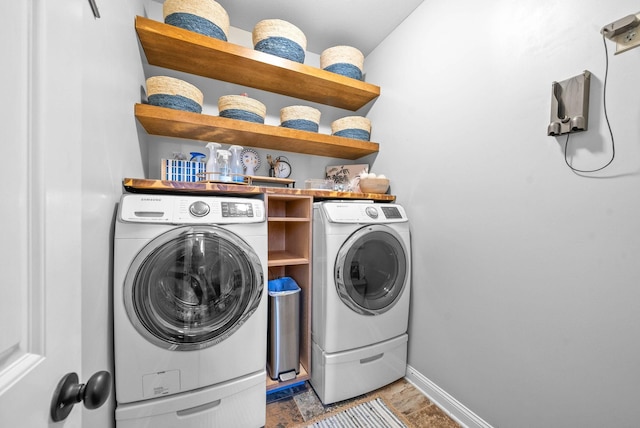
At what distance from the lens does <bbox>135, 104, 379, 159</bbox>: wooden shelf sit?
141 centimetres

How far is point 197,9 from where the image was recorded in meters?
1.39

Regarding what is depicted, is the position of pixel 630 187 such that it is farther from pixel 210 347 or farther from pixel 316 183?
pixel 210 347

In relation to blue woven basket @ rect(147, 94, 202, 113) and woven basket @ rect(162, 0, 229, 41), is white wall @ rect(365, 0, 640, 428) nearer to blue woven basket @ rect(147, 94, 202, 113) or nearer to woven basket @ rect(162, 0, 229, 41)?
woven basket @ rect(162, 0, 229, 41)

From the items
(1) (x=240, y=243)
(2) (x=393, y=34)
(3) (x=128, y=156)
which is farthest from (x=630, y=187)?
(3) (x=128, y=156)

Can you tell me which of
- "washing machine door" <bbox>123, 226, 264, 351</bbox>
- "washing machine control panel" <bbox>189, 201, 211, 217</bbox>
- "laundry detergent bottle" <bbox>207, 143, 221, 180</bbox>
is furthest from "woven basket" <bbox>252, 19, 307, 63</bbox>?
"washing machine door" <bbox>123, 226, 264, 351</bbox>

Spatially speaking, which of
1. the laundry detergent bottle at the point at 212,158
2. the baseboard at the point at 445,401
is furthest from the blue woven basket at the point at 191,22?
the baseboard at the point at 445,401

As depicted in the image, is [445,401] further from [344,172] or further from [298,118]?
[298,118]

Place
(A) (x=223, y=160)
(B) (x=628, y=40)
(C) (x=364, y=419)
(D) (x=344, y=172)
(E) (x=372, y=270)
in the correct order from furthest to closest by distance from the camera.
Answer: (D) (x=344, y=172) → (A) (x=223, y=160) → (E) (x=372, y=270) → (C) (x=364, y=419) → (B) (x=628, y=40)

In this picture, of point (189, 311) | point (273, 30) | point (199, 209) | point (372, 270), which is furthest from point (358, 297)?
point (273, 30)

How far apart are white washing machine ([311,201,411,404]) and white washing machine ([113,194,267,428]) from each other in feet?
1.18

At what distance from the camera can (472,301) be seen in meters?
1.31

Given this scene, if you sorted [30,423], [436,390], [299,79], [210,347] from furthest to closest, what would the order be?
[299,79], [436,390], [210,347], [30,423]

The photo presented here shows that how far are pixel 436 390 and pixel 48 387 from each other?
176 centimetres

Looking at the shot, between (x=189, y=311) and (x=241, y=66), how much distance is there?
151 cm
